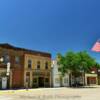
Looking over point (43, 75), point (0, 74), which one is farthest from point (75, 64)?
point (0, 74)

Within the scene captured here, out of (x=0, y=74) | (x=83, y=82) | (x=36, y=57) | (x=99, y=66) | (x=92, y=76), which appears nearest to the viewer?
(x=0, y=74)

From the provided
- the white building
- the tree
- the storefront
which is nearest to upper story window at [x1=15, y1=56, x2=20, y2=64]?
the tree

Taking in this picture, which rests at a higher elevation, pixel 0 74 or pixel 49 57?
pixel 49 57

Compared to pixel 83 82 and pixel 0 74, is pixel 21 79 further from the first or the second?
pixel 83 82

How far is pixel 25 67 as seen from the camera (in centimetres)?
5559

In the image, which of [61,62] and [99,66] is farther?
[99,66]

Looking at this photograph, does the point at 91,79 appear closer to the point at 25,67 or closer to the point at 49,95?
the point at 25,67

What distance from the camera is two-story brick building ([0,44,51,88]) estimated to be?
172ft

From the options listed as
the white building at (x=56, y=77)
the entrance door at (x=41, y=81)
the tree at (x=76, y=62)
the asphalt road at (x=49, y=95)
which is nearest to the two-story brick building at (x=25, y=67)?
the entrance door at (x=41, y=81)

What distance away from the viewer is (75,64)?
59125mm

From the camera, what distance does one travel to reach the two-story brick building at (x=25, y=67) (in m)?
52.3

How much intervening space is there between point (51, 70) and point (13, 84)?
13.0 metres

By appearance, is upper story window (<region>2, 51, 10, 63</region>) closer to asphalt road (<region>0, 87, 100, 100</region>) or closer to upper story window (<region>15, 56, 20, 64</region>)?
upper story window (<region>15, 56, 20, 64</region>)

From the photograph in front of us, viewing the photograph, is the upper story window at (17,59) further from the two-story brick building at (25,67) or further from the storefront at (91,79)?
the storefront at (91,79)
